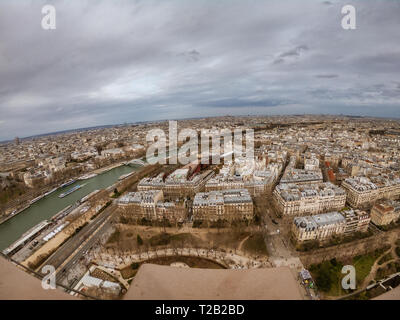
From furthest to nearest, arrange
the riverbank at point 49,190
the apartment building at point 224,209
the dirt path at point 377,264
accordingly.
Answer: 1. the riverbank at point 49,190
2. the apartment building at point 224,209
3. the dirt path at point 377,264

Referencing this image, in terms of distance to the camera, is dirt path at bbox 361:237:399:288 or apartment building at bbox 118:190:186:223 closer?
dirt path at bbox 361:237:399:288

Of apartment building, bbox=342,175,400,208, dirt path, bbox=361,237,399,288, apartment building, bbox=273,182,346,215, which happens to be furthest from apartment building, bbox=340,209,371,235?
apartment building, bbox=342,175,400,208

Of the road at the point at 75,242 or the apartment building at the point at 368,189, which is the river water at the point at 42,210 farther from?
the apartment building at the point at 368,189

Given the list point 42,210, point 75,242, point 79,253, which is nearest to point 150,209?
point 79,253

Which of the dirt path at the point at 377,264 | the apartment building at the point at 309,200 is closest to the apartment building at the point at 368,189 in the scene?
the apartment building at the point at 309,200

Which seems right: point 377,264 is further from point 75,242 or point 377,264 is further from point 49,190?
point 49,190

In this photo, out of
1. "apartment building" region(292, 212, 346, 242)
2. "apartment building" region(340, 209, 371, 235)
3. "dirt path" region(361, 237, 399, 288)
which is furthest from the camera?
"apartment building" region(340, 209, 371, 235)

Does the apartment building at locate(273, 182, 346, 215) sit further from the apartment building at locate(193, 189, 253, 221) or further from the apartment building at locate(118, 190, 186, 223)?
the apartment building at locate(118, 190, 186, 223)
